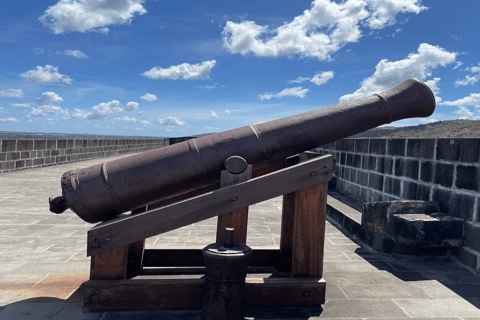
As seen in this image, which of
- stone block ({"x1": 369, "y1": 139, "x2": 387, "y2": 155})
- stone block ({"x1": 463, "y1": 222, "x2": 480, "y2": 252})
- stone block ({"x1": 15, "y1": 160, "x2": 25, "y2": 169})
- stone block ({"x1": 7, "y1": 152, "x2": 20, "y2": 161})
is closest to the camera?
stone block ({"x1": 463, "y1": 222, "x2": 480, "y2": 252})

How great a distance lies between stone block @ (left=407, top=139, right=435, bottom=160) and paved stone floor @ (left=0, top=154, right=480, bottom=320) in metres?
1.31

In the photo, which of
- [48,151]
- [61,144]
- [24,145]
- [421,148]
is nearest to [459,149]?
[421,148]

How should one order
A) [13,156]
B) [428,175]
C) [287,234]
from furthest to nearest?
1. [13,156]
2. [428,175]
3. [287,234]

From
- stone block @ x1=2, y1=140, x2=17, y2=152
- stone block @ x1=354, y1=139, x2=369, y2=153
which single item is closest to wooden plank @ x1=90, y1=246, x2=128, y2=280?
stone block @ x1=354, y1=139, x2=369, y2=153

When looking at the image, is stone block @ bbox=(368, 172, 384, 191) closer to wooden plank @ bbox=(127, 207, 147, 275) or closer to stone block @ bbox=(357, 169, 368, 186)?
stone block @ bbox=(357, 169, 368, 186)

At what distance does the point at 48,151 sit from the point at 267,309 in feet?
41.6

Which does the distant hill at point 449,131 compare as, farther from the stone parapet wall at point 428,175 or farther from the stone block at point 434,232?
the stone block at point 434,232

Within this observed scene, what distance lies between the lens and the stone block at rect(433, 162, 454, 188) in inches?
166

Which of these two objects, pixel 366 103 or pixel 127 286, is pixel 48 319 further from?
pixel 366 103

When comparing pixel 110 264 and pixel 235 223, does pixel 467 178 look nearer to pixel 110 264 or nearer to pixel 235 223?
pixel 235 223

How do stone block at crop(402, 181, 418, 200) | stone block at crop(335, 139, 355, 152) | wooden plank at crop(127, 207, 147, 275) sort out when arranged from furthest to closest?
stone block at crop(335, 139, 355, 152), stone block at crop(402, 181, 418, 200), wooden plank at crop(127, 207, 147, 275)

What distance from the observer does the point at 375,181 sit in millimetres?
6414

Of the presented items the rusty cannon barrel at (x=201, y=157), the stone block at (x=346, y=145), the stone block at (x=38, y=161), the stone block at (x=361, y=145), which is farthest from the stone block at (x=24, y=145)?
the rusty cannon barrel at (x=201, y=157)

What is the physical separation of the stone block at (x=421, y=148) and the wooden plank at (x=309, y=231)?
2.35 meters
